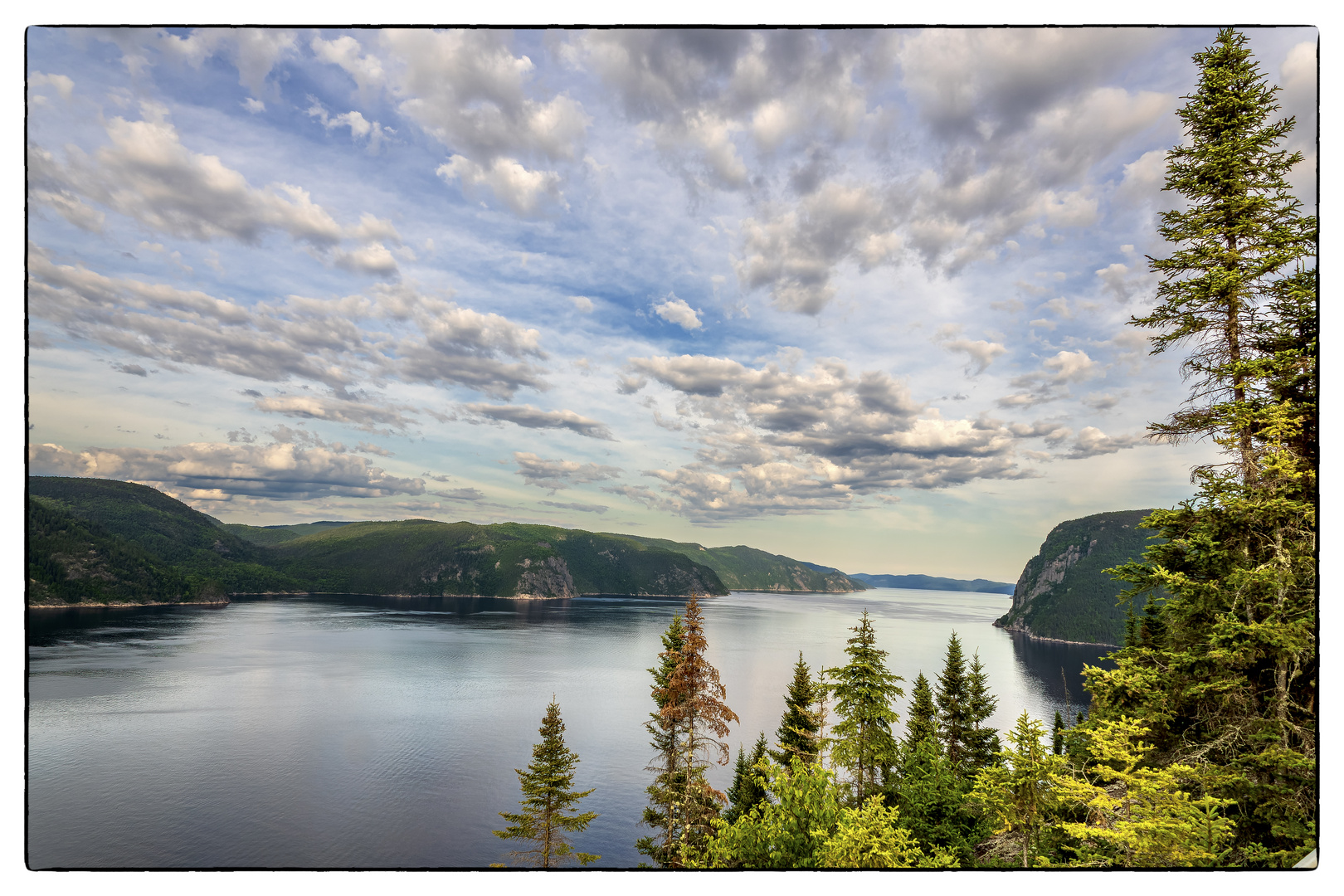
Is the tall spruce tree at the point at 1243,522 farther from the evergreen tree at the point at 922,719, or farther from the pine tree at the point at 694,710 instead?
the evergreen tree at the point at 922,719

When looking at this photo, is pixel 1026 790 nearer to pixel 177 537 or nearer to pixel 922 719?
pixel 922 719

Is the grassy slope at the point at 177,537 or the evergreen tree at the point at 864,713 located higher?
the evergreen tree at the point at 864,713

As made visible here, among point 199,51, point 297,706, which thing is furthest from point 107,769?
point 199,51

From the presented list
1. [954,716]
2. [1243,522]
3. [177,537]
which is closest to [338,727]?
[954,716]

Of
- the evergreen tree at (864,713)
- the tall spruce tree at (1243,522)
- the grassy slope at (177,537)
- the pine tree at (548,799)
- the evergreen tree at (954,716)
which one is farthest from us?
the grassy slope at (177,537)

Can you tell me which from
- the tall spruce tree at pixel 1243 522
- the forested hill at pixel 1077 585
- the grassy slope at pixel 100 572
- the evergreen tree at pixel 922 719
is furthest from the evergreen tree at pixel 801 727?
the forested hill at pixel 1077 585

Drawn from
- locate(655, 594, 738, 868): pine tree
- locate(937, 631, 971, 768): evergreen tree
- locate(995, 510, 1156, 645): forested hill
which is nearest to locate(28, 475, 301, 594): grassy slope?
locate(655, 594, 738, 868): pine tree
